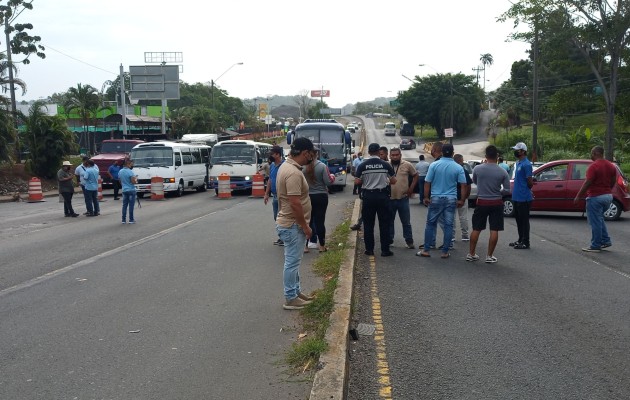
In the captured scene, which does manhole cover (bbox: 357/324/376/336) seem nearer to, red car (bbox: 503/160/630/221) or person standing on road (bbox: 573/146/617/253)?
person standing on road (bbox: 573/146/617/253)

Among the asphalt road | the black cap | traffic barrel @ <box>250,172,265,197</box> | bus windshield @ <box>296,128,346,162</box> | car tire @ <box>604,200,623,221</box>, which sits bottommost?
the asphalt road

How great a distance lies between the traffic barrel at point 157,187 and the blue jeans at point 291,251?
1848cm

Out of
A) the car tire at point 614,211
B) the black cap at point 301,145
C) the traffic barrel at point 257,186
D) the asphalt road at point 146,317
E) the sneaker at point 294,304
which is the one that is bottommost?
the asphalt road at point 146,317

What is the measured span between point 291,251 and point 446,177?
13.4 feet

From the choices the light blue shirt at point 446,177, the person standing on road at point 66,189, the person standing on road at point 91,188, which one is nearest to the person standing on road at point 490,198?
the light blue shirt at point 446,177

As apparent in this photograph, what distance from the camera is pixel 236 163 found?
A: 87.5ft

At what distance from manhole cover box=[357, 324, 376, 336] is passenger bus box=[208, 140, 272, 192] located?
20238 mm

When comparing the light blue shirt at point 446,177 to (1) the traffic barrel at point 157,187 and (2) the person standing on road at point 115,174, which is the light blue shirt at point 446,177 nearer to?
(1) the traffic barrel at point 157,187

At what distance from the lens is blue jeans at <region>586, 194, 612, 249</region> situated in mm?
10672

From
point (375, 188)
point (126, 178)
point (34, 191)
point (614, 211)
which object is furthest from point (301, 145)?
point (34, 191)

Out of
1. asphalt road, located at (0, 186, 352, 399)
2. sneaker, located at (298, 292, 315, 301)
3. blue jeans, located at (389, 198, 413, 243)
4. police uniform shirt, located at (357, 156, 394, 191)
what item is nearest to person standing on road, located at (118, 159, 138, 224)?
asphalt road, located at (0, 186, 352, 399)

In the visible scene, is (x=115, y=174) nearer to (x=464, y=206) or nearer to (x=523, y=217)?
(x=464, y=206)

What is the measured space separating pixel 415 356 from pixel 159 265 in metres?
5.37

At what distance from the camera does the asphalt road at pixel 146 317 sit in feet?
15.5
